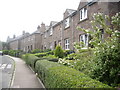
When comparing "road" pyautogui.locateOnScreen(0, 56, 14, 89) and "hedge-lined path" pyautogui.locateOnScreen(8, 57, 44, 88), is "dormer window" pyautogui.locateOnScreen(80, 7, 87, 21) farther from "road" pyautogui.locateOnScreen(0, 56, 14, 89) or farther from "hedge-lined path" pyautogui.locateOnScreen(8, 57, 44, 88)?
"road" pyautogui.locateOnScreen(0, 56, 14, 89)

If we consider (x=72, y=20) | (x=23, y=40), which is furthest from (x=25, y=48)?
(x=72, y=20)

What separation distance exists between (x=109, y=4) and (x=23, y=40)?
1471 inches

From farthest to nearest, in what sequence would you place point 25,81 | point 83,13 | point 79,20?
point 79,20 < point 83,13 < point 25,81

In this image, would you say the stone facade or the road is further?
the stone facade

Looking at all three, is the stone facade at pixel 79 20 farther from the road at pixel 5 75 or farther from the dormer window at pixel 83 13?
the road at pixel 5 75

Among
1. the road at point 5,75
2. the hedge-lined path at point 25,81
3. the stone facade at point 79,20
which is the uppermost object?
the stone facade at point 79,20

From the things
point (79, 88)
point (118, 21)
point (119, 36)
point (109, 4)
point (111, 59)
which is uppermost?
point (109, 4)

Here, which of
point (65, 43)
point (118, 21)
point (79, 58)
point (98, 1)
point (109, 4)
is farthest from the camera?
point (65, 43)

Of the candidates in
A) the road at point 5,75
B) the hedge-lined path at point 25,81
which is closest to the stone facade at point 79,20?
the hedge-lined path at point 25,81

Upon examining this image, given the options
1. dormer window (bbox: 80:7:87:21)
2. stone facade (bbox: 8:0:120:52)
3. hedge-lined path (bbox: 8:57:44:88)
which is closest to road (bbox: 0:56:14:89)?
hedge-lined path (bbox: 8:57:44:88)

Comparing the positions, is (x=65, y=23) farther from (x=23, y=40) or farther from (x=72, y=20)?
(x=23, y=40)

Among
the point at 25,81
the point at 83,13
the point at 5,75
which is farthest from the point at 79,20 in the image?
the point at 5,75

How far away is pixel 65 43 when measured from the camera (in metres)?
18.0

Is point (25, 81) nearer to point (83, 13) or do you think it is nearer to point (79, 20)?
point (79, 20)
